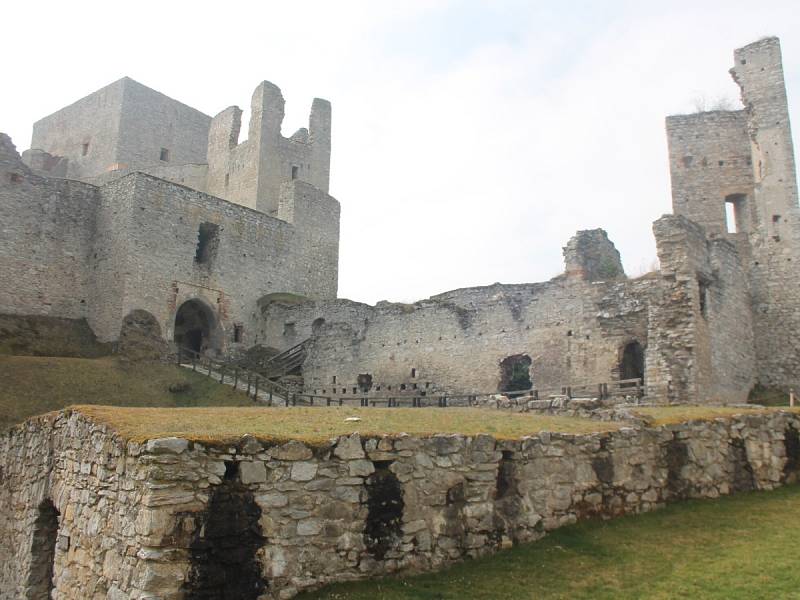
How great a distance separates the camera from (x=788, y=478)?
13.1m

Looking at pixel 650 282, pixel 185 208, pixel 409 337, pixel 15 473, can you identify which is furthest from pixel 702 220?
pixel 15 473

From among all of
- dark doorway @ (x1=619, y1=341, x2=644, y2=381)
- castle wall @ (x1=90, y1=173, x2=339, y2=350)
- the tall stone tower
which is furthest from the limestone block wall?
the tall stone tower

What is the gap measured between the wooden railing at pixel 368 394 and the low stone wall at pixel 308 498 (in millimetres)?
8347

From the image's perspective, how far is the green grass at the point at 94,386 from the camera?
73.7 ft

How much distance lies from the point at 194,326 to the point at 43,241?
740 cm

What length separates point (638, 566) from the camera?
9328 mm

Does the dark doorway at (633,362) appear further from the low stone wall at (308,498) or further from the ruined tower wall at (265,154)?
the ruined tower wall at (265,154)

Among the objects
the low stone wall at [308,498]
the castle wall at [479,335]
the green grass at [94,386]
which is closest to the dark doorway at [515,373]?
the castle wall at [479,335]

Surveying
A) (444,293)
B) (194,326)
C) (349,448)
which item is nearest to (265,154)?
(194,326)

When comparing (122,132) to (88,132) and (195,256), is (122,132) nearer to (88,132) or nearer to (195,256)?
(88,132)

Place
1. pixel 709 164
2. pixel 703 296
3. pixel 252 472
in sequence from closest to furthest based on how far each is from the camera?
pixel 252 472 → pixel 703 296 → pixel 709 164

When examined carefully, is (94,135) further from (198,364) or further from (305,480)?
(305,480)

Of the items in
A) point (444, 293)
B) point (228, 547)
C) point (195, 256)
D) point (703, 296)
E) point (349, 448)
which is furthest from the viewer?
point (195, 256)

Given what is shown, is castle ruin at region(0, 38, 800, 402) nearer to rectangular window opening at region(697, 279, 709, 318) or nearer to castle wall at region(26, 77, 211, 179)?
rectangular window opening at region(697, 279, 709, 318)
